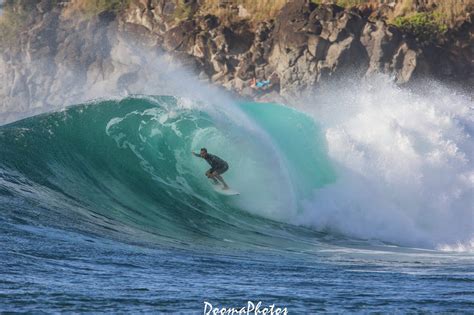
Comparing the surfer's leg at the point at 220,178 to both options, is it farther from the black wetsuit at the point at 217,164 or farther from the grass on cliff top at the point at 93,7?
the grass on cliff top at the point at 93,7

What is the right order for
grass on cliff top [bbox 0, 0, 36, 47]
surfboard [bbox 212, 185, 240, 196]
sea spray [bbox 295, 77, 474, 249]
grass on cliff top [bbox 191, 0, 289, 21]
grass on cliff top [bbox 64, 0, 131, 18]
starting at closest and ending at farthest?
sea spray [bbox 295, 77, 474, 249], surfboard [bbox 212, 185, 240, 196], grass on cliff top [bbox 191, 0, 289, 21], grass on cliff top [bbox 64, 0, 131, 18], grass on cliff top [bbox 0, 0, 36, 47]

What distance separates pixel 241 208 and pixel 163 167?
6.76ft

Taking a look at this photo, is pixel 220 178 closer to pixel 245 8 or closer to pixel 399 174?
pixel 399 174

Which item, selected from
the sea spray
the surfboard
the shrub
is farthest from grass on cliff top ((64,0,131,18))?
the surfboard

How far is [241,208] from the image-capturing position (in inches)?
640

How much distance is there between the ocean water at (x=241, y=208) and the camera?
324 inches

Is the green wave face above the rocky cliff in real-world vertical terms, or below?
below

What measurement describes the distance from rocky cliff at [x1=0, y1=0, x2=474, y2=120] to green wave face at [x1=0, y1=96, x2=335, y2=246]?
1951 cm

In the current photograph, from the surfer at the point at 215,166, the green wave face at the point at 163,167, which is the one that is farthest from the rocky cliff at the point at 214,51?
the surfer at the point at 215,166

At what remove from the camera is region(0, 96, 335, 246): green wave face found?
45.3 feet

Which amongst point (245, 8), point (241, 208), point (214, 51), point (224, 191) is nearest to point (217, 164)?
point (224, 191)

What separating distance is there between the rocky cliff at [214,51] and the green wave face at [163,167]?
19512mm

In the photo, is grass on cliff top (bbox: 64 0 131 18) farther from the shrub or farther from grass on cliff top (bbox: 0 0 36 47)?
the shrub

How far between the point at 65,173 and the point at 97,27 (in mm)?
37526
